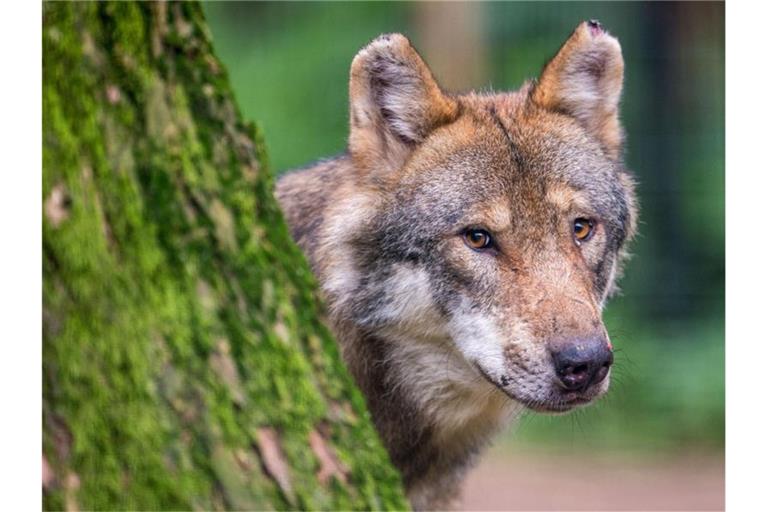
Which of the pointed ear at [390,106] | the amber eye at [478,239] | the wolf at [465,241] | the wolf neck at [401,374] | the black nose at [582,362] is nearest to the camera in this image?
the black nose at [582,362]

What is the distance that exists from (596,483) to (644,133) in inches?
122

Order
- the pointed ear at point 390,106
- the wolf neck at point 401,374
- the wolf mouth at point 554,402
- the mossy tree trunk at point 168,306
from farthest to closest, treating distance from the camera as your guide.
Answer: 1. the wolf neck at point 401,374
2. the pointed ear at point 390,106
3. the wolf mouth at point 554,402
4. the mossy tree trunk at point 168,306

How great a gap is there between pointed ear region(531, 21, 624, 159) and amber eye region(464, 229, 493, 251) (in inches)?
28.4

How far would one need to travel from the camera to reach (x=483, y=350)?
3.54 meters

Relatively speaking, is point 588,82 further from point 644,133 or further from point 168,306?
point 644,133

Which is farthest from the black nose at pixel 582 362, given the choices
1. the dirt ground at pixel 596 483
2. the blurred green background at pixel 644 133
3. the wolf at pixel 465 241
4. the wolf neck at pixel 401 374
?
the blurred green background at pixel 644 133

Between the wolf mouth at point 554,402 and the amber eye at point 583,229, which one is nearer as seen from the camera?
the wolf mouth at point 554,402

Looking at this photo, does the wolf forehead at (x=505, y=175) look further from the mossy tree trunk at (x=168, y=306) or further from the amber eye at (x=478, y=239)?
the mossy tree trunk at (x=168, y=306)

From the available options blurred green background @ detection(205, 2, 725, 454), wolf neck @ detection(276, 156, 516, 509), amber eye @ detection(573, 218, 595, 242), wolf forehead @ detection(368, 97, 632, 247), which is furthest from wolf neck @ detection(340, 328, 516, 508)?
blurred green background @ detection(205, 2, 725, 454)

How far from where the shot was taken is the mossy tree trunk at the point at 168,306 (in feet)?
6.69

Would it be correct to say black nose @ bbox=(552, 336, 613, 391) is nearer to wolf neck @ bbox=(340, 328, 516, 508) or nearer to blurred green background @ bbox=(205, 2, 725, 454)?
wolf neck @ bbox=(340, 328, 516, 508)

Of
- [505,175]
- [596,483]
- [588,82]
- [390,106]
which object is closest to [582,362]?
[505,175]

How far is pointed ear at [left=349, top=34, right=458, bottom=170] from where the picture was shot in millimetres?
3744
